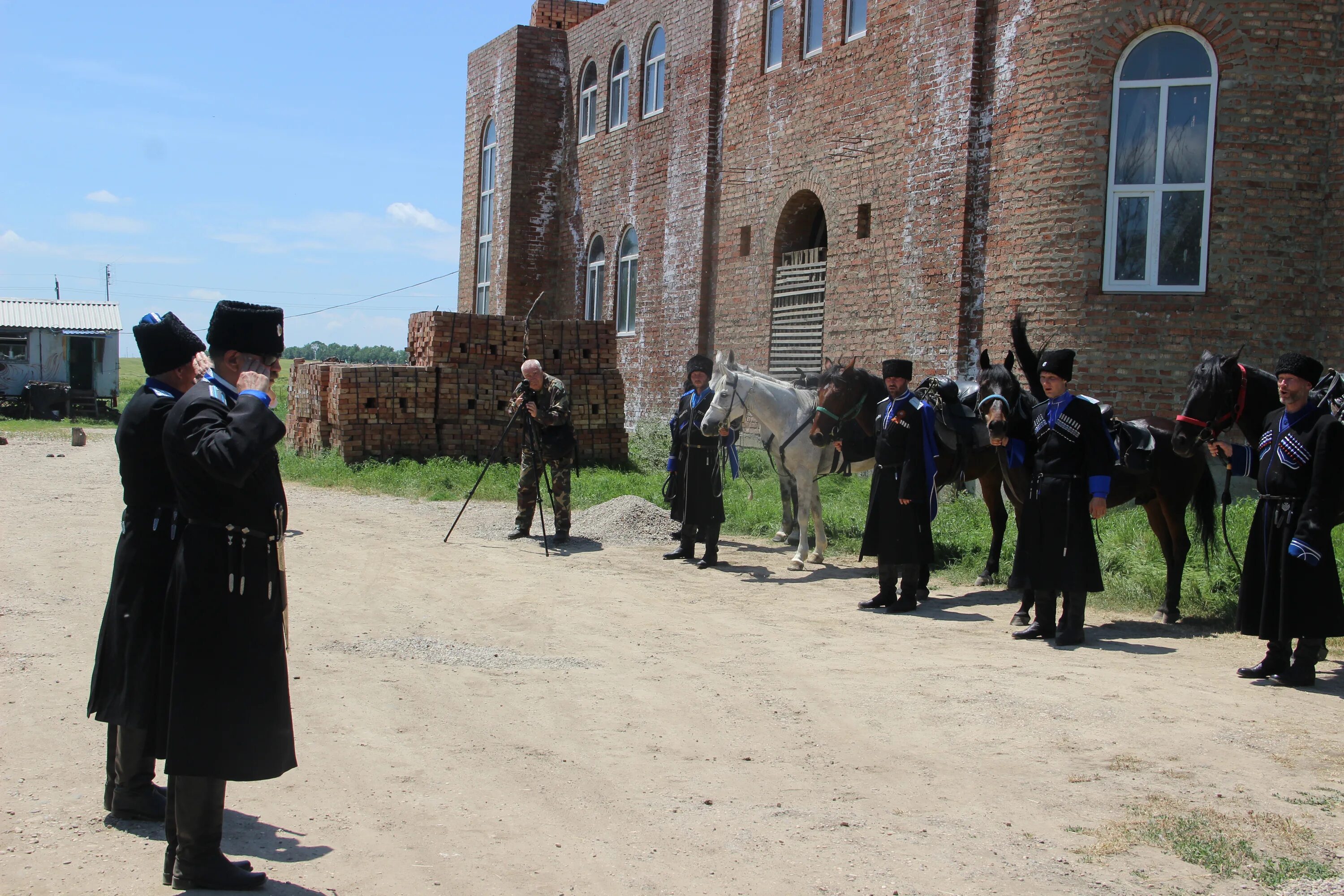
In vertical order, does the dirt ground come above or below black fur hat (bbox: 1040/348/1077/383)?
below

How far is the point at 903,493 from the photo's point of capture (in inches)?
362

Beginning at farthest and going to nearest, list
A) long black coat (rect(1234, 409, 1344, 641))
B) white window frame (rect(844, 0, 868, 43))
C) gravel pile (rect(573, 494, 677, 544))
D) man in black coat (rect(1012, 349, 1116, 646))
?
white window frame (rect(844, 0, 868, 43))
gravel pile (rect(573, 494, 677, 544))
man in black coat (rect(1012, 349, 1116, 646))
long black coat (rect(1234, 409, 1344, 641))

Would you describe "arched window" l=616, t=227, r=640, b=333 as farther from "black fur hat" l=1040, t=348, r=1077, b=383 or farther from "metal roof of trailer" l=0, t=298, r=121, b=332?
"metal roof of trailer" l=0, t=298, r=121, b=332

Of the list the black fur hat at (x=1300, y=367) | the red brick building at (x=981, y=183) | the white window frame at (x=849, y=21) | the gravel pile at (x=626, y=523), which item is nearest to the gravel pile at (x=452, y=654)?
the black fur hat at (x=1300, y=367)

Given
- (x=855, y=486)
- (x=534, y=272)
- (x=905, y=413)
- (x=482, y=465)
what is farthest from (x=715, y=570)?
(x=534, y=272)

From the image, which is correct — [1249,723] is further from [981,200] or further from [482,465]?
[482,465]

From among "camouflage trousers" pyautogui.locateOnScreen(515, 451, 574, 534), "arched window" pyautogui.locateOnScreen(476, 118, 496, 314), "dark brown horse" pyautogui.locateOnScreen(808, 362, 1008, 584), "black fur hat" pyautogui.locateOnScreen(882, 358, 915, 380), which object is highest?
"arched window" pyautogui.locateOnScreen(476, 118, 496, 314)

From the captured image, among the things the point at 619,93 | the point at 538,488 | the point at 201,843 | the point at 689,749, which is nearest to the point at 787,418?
the point at 538,488

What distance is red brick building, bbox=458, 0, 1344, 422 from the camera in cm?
1272

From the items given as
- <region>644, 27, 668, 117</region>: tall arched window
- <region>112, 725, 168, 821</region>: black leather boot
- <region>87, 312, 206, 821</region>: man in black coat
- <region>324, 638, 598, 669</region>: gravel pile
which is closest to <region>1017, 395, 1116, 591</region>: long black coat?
<region>324, 638, 598, 669</region>: gravel pile

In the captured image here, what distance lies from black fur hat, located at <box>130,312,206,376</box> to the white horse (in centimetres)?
722

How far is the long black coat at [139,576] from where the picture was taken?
13.7 feet

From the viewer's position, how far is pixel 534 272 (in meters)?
28.5

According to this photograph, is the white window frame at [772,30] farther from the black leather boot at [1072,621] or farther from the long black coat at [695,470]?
the black leather boot at [1072,621]
